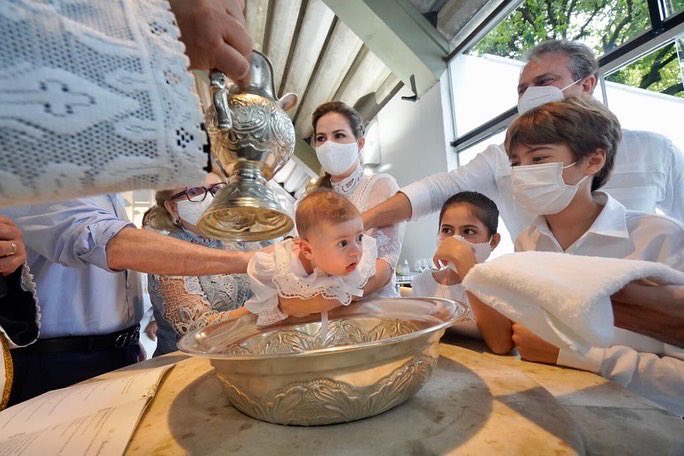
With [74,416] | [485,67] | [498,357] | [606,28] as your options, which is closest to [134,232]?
[74,416]

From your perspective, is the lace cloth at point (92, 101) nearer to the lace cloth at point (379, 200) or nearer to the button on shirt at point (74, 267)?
the button on shirt at point (74, 267)

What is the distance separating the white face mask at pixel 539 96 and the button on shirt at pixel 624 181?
195 millimetres

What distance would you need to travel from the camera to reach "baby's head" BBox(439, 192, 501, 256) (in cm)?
134

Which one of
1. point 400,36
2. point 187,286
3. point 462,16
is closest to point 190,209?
point 187,286

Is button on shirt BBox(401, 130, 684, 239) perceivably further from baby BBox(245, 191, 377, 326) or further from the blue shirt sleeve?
the blue shirt sleeve

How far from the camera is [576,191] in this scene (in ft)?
3.12

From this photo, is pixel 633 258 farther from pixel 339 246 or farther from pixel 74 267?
pixel 74 267

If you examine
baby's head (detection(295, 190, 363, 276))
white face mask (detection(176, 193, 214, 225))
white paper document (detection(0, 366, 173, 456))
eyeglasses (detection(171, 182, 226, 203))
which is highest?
eyeglasses (detection(171, 182, 226, 203))

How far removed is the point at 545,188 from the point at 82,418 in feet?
3.43

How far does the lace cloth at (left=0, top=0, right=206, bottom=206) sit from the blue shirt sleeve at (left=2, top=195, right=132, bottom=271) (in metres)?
0.80

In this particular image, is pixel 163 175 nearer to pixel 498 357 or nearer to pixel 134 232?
pixel 498 357

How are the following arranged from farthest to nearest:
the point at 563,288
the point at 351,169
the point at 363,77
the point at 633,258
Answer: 1. the point at 363,77
2. the point at 351,169
3. the point at 633,258
4. the point at 563,288

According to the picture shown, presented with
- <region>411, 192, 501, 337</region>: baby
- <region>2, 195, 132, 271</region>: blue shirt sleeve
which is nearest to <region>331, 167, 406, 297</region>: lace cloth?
<region>411, 192, 501, 337</region>: baby

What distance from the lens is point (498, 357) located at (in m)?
0.75
